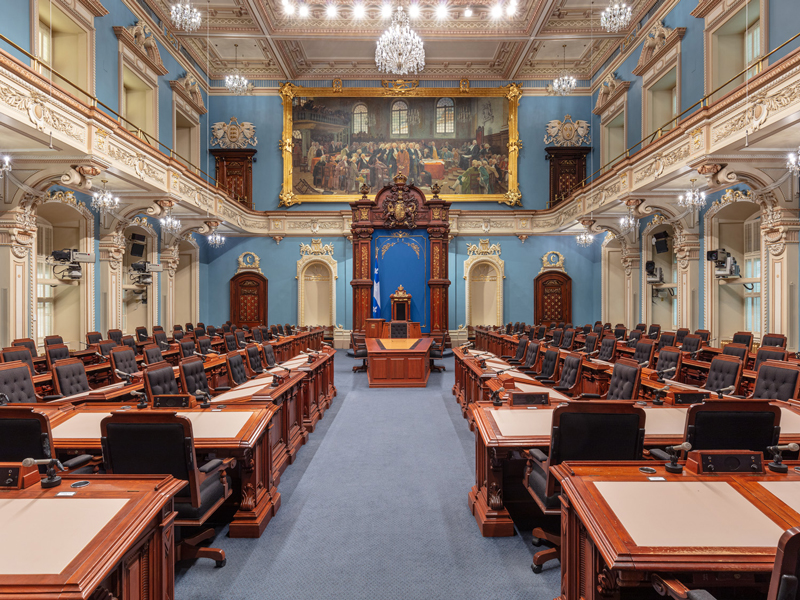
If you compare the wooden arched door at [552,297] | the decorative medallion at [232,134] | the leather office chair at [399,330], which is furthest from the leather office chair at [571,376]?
the decorative medallion at [232,134]

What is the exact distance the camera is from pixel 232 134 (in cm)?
1602

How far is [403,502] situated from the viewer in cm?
360

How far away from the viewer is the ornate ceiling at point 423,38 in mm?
12797

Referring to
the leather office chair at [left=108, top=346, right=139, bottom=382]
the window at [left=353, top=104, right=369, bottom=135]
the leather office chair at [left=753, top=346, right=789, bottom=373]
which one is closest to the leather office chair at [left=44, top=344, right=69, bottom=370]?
the leather office chair at [left=108, top=346, right=139, bottom=382]

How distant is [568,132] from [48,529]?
17.2 m

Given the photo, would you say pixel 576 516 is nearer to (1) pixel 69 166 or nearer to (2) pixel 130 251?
(1) pixel 69 166

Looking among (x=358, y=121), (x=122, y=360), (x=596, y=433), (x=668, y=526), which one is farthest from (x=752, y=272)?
(x=358, y=121)

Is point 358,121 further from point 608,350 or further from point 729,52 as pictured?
point 608,350

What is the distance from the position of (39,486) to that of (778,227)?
31.8 feet

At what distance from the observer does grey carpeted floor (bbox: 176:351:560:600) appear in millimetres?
2514

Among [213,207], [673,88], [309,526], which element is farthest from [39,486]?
[673,88]

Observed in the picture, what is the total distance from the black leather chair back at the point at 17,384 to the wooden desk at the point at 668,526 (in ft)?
15.4

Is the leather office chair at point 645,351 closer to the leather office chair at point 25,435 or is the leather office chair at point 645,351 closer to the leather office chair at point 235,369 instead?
the leather office chair at point 235,369

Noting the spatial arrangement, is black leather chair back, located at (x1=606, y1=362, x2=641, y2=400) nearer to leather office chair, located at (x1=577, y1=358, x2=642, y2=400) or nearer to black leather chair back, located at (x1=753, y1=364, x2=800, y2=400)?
leather office chair, located at (x1=577, y1=358, x2=642, y2=400)
